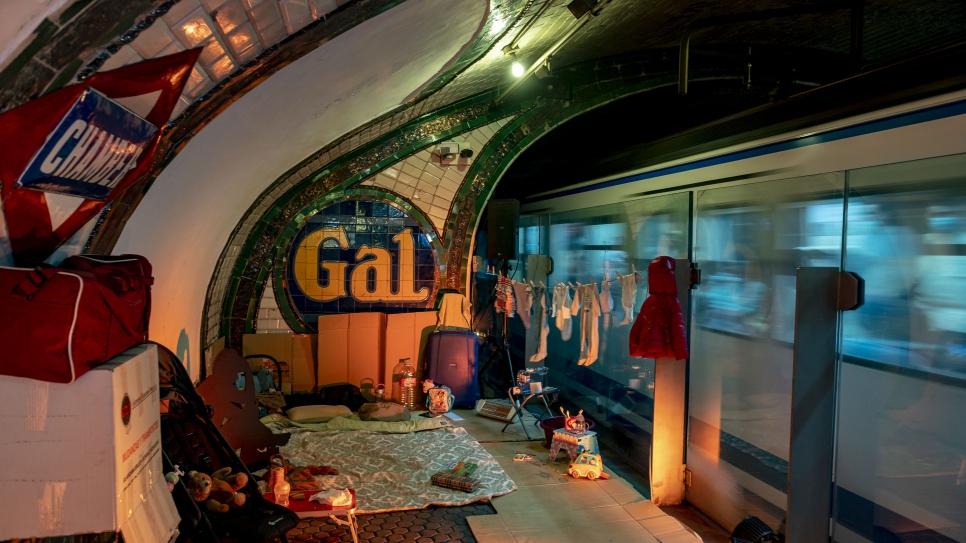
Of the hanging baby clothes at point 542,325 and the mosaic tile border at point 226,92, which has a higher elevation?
the mosaic tile border at point 226,92

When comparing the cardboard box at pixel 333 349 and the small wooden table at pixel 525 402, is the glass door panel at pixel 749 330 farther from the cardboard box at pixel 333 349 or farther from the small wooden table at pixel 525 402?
the cardboard box at pixel 333 349

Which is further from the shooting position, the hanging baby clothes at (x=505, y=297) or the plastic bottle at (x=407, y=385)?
the plastic bottle at (x=407, y=385)

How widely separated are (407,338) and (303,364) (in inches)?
54.0

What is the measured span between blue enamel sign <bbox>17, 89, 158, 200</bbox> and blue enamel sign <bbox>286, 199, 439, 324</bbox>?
6128 mm

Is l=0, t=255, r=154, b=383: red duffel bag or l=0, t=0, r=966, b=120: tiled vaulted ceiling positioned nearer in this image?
l=0, t=0, r=966, b=120: tiled vaulted ceiling

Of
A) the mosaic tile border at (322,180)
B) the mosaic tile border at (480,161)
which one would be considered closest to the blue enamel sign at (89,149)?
the mosaic tile border at (322,180)

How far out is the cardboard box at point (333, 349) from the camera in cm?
870

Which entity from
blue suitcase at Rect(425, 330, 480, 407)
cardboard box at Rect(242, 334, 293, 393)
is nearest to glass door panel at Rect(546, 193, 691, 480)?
blue suitcase at Rect(425, 330, 480, 407)

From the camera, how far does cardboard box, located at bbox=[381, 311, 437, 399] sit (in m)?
8.93

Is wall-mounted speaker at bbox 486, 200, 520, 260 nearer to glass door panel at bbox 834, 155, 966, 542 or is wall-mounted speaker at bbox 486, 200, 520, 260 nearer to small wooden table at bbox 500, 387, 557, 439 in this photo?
small wooden table at bbox 500, 387, 557, 439

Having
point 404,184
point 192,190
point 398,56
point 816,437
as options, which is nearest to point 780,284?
point 816,437

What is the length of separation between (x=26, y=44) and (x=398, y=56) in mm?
2118

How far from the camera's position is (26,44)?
76.3 inches

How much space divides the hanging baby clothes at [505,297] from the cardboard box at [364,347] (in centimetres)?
158
